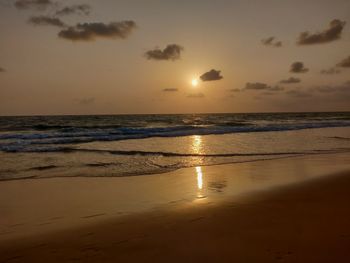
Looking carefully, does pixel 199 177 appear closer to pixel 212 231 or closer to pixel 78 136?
pixel 212 231

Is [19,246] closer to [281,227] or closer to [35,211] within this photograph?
[35,211]

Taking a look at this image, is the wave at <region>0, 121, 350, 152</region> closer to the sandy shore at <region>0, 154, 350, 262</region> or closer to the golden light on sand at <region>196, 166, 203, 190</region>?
the golden light on sand at <region>196, 166, 203, 190</region>

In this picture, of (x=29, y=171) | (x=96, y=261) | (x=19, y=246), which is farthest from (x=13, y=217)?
(x=29, y=171)

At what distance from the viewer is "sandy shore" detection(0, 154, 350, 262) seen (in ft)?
16.4

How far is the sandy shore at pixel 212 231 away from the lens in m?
4.99

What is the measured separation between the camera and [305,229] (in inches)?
230

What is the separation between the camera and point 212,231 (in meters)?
5.95

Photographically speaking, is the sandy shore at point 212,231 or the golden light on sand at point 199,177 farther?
the golden light on sand at point 199,177

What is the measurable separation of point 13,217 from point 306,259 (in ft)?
17.2

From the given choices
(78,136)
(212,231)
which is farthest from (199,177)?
(78,136)

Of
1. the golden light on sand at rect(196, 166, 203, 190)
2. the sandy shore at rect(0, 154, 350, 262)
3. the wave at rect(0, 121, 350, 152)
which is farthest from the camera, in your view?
the wave at rect(0, 121, 350, 152)

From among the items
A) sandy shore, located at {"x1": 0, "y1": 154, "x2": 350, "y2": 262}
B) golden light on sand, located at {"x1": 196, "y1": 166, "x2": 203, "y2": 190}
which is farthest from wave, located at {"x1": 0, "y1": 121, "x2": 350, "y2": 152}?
sandy shore, located at {"x1": 0, "y1": 154, "x2": 350, "y2": 262}

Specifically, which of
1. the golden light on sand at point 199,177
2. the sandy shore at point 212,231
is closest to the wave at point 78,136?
the golden light on sand at point 199,177

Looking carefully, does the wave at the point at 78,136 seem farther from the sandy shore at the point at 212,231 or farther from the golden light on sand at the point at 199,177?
the sandy shore at the point at 212,231
